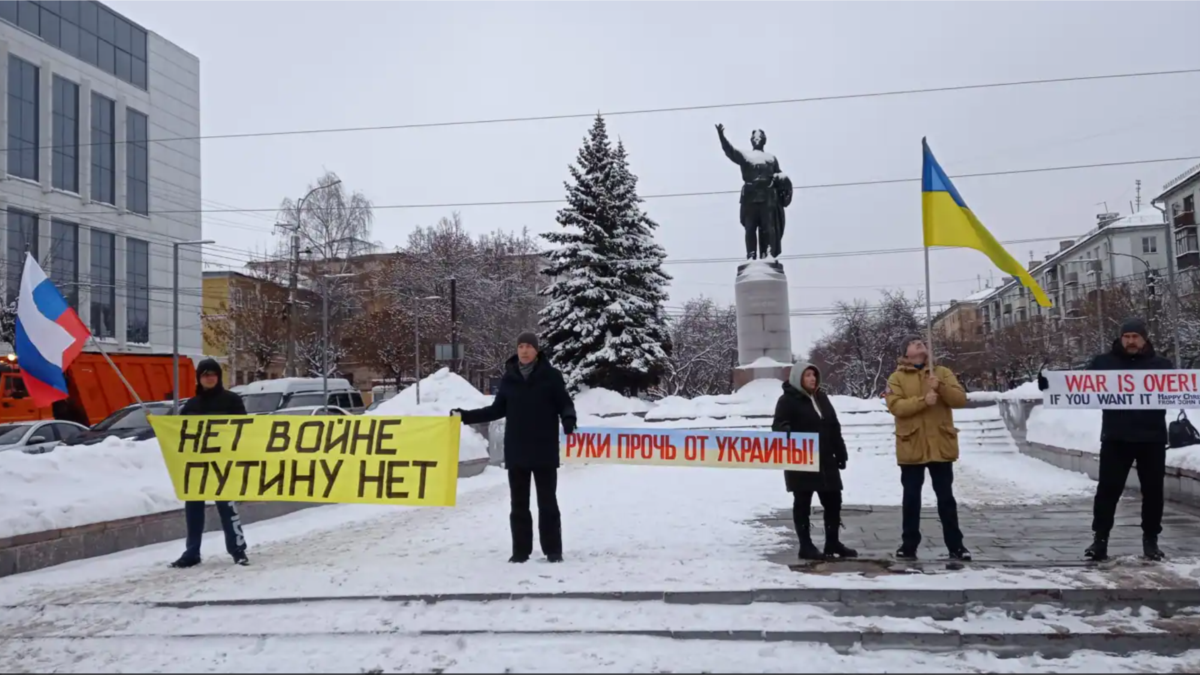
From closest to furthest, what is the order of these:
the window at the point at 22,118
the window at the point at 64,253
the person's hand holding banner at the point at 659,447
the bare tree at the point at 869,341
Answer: the person's hand holding banner at the point at 659,447, the window at the point at 22,118, the window at the point at 64,253, the bare tree at the point at 869,341

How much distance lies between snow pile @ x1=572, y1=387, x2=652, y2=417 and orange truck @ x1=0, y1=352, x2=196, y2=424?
14.0 meters

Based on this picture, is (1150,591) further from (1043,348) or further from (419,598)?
(1043,348)

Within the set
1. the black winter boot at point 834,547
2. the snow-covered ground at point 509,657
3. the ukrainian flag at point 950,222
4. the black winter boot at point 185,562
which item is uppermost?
the ukrainian flag at point 950,222

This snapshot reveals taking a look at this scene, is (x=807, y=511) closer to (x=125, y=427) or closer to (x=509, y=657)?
(x=509, y=657)

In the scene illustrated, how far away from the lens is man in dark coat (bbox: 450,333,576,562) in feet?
25.3

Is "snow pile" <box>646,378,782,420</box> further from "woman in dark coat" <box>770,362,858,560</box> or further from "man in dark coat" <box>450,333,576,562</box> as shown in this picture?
"man in dark coat" <box>450,333,576,562</box>

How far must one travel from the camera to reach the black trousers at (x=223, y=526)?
8.22 m

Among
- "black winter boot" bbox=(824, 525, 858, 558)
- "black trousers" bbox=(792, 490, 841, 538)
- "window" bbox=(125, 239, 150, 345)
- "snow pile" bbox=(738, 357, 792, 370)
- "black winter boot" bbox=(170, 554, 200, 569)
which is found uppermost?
"window" bbox=(125, 239, 150, 345)

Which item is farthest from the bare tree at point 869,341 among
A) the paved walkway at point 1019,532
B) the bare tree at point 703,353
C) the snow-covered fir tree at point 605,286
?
the paved walkway at point 1019,532

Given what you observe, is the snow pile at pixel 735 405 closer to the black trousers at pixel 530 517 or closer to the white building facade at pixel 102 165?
the black trousers at pixel 530 517

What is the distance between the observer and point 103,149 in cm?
4550

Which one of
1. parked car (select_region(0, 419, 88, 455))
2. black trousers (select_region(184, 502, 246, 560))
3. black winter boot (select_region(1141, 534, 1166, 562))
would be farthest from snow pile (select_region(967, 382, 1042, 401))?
parked car (select_region(0, 419, 88, 455))

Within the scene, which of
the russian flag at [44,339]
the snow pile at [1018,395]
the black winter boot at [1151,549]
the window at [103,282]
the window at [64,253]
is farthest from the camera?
the window at [103,282]

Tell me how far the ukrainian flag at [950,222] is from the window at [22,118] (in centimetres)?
4290
